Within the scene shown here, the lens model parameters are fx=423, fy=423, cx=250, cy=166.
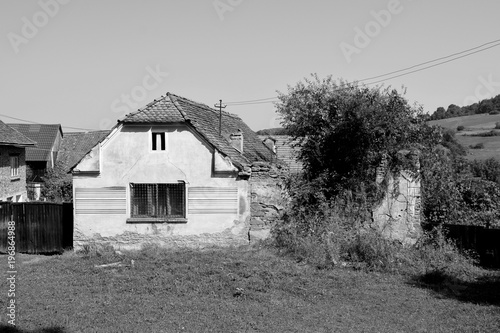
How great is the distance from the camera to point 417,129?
1514 cm

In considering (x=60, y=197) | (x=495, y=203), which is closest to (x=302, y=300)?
(x=495, y=203)

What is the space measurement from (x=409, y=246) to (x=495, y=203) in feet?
14.0

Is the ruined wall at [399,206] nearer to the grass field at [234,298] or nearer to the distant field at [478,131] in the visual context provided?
the grass field at [234,298]

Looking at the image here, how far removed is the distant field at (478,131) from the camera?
39.2 metres

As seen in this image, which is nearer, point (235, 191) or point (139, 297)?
point (139, 297)

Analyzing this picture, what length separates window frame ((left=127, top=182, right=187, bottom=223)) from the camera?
14.7 m

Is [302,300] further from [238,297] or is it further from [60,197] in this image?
[60,197]

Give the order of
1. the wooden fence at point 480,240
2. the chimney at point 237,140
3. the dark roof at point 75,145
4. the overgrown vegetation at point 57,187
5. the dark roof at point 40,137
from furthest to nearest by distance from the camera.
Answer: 1. the dark roof at point 75,145
2. the dark roof at point 40,137
3. the overgrown vegetation at point 57,187
4. the chimney at point 237,140
5. the wooden fence at point 480,240

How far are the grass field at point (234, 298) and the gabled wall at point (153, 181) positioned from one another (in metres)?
1.14

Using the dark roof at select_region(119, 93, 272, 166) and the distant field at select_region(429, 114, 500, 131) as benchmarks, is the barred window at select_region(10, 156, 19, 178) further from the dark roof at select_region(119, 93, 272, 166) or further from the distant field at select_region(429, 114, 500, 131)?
the distant field at select_region(429, 114, 500, 131)

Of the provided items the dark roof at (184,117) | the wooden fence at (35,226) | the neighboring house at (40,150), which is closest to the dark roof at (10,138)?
the neighboring house at (40,150)

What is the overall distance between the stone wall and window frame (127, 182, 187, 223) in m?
2.41

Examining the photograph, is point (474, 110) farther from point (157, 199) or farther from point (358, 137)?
point (157, 199)

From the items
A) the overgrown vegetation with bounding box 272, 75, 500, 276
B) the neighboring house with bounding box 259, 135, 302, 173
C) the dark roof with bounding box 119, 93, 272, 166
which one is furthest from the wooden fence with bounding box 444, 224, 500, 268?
the neighboring house with bounding box 259, 135, 302, 173
